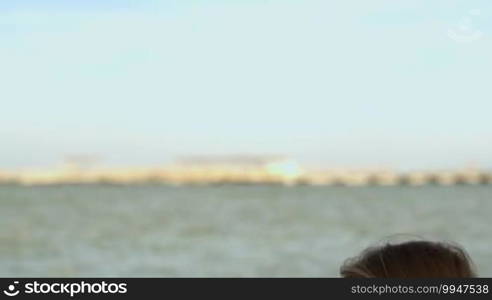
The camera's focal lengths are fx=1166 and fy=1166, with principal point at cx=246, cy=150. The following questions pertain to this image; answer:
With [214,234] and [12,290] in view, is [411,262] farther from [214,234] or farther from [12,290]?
[214,234]

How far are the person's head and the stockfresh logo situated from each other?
1.66 ft

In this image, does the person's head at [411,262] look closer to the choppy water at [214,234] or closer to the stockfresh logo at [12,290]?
the stockfresh logo at [12,290]

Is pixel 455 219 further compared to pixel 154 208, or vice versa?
pixel 154 208

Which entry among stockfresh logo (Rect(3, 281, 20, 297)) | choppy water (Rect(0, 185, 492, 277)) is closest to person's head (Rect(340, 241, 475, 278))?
stockfresh logo (Rect(3, 281, 20, 297))

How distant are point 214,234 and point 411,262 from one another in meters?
23.4

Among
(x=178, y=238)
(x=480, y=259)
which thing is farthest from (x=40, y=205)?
(x=480, y=259)

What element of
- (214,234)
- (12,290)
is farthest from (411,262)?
(214,234)

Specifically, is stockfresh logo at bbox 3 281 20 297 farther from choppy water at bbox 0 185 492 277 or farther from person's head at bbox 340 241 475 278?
choppy water at bbox 0 185 492 277

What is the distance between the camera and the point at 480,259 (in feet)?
55.9

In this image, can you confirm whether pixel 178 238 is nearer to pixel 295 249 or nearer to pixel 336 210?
pixel 295 249

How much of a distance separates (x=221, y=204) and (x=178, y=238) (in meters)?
18.7

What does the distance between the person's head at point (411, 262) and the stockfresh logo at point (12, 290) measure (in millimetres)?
505

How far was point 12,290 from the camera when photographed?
5.48 ft

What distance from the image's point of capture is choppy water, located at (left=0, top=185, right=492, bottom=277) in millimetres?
16938
